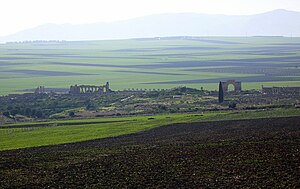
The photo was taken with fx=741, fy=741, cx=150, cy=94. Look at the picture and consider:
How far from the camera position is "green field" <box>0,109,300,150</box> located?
148ft

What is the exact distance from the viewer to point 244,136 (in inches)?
1535

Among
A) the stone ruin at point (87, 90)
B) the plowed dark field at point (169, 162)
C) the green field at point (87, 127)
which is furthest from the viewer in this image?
the stone ruin at point (87, 90)

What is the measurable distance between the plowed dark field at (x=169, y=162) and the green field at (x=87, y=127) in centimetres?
384

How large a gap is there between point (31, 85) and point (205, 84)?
27.9 metres

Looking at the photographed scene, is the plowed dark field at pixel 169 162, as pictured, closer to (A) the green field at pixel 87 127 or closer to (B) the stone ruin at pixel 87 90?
(A) the green field at pixel 87 127

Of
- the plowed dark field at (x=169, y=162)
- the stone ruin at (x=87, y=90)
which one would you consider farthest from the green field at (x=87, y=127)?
the stone ruin at (x=87, y=90)

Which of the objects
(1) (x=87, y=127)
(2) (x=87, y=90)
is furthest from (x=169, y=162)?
(2) (x=87, y=90)

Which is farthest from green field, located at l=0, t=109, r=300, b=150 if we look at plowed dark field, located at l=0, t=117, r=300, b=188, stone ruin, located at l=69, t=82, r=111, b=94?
stone ruin, located at l=69, t=82, r=111, b=94

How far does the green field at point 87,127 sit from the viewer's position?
4509 cm

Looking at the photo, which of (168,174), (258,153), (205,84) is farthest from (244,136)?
(205,84)

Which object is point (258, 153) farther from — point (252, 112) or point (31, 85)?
point (31, 85)

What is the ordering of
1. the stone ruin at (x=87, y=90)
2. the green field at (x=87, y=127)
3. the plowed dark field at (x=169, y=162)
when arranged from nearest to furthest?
the plowed dark field at (x=169, y=162)
the green field at (x=87, y=127)
the stone ruin at (x=87, y=90)

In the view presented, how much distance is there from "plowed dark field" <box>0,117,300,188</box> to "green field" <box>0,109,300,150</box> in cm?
384

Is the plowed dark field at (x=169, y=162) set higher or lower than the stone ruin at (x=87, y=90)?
higher
